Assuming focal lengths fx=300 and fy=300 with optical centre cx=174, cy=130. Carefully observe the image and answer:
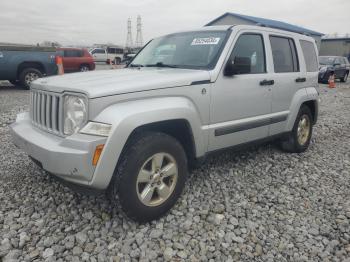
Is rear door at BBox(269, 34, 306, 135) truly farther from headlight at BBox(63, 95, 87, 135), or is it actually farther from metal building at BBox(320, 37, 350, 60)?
metal building at BBox(320, 37, 350, 60)

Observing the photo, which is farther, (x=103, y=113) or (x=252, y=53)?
(x=252, y=53)

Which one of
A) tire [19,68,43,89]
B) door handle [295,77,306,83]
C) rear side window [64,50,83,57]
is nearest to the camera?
door handle [295,77,306,83]

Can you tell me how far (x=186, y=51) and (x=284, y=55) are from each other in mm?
1567

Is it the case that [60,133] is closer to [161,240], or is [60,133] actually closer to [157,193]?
[157,193]

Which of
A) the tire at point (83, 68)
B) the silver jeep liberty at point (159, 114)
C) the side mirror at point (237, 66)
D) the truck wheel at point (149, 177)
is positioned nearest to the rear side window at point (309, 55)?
the silver jeep liberty at point (159, 114)

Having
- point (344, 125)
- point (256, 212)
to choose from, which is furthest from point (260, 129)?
point (344, 125)

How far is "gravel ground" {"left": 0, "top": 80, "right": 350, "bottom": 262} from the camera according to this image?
2402 mm

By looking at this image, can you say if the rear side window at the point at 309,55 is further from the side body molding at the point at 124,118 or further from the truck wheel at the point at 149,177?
the truck wheel at the point at 149,177

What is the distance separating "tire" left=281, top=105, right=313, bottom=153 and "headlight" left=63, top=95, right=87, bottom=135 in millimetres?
3242

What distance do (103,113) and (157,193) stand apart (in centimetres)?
94

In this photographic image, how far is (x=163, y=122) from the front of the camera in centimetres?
271

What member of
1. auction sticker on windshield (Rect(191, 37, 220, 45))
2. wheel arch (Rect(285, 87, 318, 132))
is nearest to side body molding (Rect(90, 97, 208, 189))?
auction sticker on windshield (Rect(191, 37, 220, 45))

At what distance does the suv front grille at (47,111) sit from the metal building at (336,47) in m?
44.3

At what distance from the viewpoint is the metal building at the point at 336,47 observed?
39969mm
